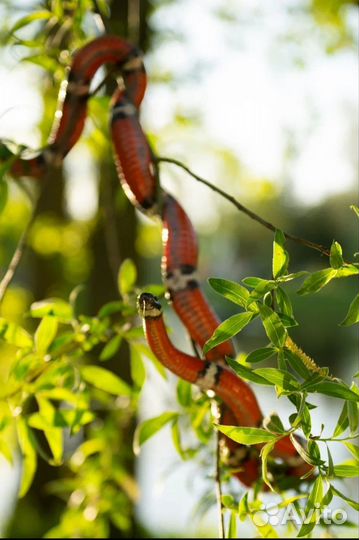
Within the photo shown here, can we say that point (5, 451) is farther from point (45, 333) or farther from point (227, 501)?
point (227, 501)

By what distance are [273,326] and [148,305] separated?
0.16 m

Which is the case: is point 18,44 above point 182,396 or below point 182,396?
above

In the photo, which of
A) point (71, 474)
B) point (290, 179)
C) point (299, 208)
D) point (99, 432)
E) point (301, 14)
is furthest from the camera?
point (299, 208)

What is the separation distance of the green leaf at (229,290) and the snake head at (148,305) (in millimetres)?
113

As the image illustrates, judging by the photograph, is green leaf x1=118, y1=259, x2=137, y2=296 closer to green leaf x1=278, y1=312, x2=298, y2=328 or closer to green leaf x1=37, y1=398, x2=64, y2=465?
green leaf x1=37, y1=398, x2=64, y2=465

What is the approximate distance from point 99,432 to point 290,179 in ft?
14.4

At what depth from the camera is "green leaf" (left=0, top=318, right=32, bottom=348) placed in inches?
41.0

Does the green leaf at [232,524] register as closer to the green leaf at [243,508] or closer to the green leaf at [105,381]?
the green leaf at [243,508]

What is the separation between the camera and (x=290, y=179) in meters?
6.11

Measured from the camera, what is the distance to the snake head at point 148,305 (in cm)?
80

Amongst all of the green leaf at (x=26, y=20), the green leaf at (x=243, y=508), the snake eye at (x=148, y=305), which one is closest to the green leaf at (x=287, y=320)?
the snake eye at (x=148, y=305)

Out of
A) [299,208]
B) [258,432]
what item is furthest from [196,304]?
[299,208]

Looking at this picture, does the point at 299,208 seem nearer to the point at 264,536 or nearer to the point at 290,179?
the point at 290,179

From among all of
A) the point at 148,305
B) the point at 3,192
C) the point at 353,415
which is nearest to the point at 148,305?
the point at 148,305
